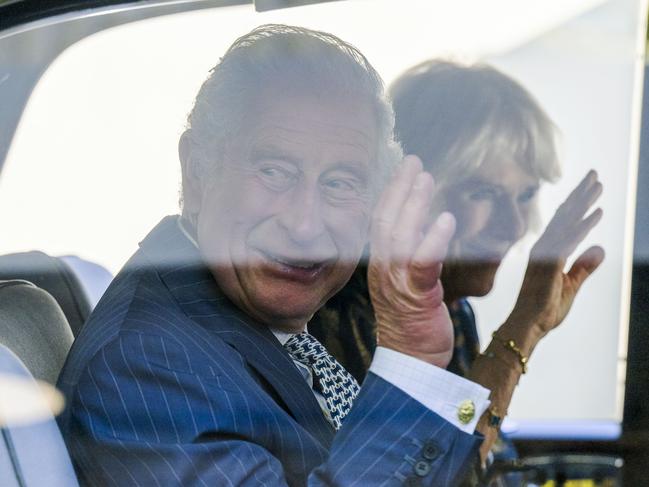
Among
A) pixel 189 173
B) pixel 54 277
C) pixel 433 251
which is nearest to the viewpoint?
pixel 433 251

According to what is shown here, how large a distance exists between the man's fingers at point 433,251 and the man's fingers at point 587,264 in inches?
7.7

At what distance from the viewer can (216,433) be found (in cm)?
173

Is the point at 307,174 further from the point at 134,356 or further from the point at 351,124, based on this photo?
the point at 134,356

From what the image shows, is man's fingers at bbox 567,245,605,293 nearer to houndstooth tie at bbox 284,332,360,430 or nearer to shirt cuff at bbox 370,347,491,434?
shirt cuff at bbox 370,347,491,434

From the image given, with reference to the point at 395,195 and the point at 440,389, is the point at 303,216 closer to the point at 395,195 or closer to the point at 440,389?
the point at 395,195

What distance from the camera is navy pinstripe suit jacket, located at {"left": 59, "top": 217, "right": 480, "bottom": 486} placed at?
169 cm

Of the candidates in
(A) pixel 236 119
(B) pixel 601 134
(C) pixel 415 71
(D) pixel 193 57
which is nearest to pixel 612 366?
(B) pixel 601 134

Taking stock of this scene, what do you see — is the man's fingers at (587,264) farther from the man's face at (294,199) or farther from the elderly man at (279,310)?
the man's face at (294,199)

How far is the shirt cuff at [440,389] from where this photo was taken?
167 cm

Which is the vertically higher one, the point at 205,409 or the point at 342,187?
the point at 342,187

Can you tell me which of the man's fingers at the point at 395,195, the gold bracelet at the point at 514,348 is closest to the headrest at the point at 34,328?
the man's fingers at the point at 395,195

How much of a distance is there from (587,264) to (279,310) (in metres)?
0.48

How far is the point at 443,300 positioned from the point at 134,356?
497 millimetres

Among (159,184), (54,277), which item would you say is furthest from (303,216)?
(54,277)
